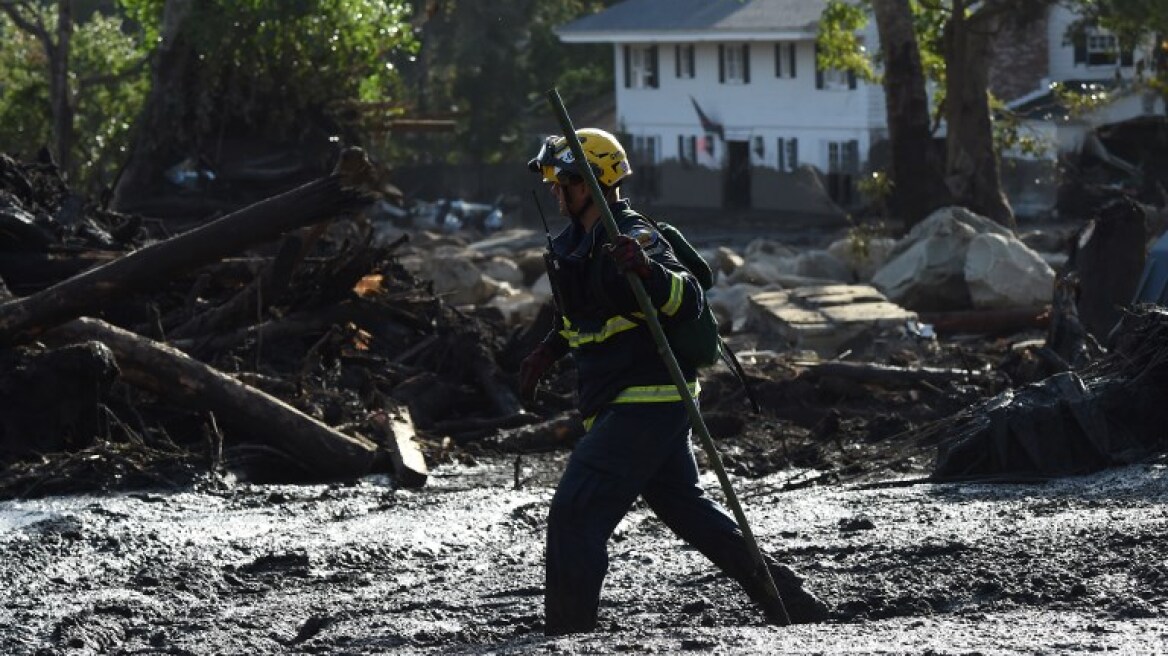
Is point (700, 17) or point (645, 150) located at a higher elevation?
point (700, 17)

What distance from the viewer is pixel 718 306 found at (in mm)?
21234

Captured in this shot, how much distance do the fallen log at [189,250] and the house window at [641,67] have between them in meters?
45.1

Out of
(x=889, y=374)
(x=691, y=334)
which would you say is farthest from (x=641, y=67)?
(x=691, y=334)

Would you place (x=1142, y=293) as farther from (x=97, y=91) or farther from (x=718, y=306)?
(x=97, y=91)

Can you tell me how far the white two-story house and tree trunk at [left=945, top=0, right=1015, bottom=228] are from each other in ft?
55.2

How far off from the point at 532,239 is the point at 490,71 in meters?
14.5

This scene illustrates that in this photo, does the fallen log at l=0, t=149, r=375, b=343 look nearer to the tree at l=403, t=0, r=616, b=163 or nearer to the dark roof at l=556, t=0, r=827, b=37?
the dark roof at l=556, t=0, r=827, b=37

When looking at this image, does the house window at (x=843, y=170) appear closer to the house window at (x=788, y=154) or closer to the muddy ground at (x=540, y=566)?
the house window at (x=788, y=154)

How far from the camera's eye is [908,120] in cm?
2942

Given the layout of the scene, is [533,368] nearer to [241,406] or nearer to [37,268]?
[241,406]

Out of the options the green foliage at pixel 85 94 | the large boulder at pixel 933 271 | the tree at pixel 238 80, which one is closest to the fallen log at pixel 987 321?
the large boulder at pixel 933 271

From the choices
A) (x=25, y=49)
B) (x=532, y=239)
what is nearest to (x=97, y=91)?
(x=25, y=49)

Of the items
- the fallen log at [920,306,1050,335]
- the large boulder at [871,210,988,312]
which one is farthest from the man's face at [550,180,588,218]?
the large boulder at [871,210,988,312]

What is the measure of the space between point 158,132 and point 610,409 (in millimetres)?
17356
